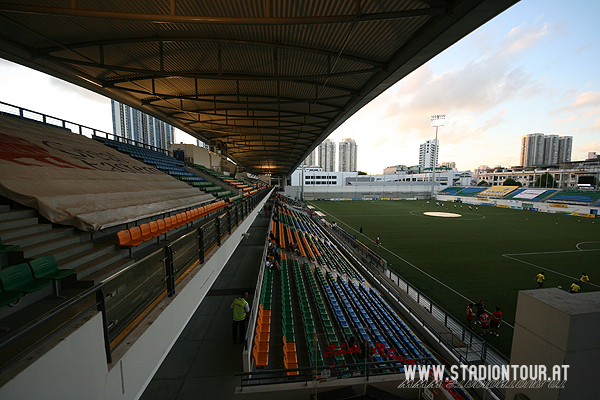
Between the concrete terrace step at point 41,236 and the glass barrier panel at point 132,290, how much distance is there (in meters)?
1.61

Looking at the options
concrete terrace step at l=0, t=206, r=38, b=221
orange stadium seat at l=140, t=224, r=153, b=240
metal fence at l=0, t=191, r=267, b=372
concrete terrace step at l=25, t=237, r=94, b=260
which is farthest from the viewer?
orange stadium seat at l=140, t=224, r=153, b=240

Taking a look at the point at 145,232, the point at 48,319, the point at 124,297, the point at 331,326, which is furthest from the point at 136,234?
the point at 331,326

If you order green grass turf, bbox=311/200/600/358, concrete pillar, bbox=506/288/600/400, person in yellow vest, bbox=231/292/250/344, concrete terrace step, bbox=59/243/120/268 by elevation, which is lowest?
green grass turf, bbox=311/200/600/358

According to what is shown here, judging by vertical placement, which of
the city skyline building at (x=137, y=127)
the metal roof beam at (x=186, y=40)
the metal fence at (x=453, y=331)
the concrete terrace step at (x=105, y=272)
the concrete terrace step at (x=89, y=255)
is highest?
the city skyline building at (x=137, y=127)

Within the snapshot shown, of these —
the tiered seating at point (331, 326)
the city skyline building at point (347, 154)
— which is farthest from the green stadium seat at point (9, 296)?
the city skyline building at point (347, 154)

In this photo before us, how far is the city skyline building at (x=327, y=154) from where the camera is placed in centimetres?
13525

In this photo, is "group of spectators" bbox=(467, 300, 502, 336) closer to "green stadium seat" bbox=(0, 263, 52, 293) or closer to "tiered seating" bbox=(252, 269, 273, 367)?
"tiered seating" bbox=(252, 269, 273, 367)

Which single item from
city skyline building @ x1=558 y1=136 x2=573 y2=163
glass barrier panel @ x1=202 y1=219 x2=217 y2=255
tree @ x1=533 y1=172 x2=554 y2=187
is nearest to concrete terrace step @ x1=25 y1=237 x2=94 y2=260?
Result: glass barrier panel @ x1=202 y1=219 x2=217 y2=255

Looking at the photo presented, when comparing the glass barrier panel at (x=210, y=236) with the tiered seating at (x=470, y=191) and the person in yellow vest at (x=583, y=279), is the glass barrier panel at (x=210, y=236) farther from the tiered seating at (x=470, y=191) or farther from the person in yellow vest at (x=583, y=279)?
the tiered seating at (x=470, y=191)

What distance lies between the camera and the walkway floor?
4.11 meters

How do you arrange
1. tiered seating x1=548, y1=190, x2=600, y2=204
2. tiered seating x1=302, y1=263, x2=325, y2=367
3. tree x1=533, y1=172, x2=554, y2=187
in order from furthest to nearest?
tree x1=533, y1=172, x2=554, y2=187 → tiered seating x1=548, y1=190, x2=600, y2=204 → tiered seating x1=302, y1=263, x2=325, y2=367

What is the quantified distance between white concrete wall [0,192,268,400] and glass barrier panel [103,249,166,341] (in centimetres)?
16

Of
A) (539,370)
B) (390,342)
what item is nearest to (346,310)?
(390,342)

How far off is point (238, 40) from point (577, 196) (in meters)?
58.6
